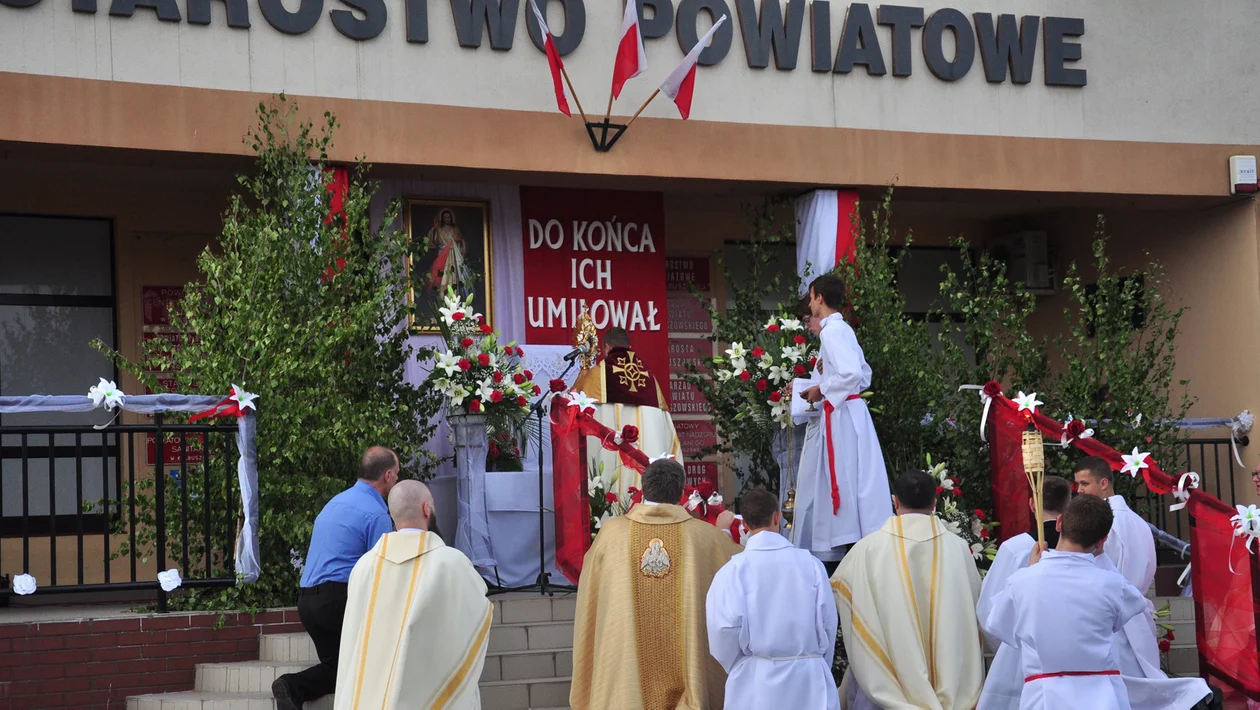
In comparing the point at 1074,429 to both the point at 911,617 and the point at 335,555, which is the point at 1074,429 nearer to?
the point at 911,617

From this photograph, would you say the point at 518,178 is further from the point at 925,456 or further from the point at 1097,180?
the point at 1097,180

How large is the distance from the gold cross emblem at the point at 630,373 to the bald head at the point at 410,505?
448 cm

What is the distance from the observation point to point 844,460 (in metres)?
9.90

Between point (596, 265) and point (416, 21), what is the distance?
272 cm

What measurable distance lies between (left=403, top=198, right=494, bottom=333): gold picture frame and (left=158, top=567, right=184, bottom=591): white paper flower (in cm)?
358

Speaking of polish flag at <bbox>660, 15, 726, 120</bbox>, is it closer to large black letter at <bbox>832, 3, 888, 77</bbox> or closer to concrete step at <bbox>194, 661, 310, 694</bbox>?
large black letter at <bbox>832, 3, 888, 77</bbox>

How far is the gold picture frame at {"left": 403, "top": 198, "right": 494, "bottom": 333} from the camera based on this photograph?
12.3m

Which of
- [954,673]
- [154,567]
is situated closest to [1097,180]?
[954,673]

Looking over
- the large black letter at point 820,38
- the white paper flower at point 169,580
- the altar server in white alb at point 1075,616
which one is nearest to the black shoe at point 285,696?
the white paper flower at point 169,580

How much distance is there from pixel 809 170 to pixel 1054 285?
3.99 meters

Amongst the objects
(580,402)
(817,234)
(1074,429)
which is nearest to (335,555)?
(580,402)

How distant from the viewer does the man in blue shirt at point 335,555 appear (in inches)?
306

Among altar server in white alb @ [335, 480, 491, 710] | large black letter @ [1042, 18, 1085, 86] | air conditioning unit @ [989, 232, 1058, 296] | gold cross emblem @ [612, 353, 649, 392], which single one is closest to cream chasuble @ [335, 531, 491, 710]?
altar server in white alb @ [335, 480, 491, 710]

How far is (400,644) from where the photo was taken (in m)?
6.73
